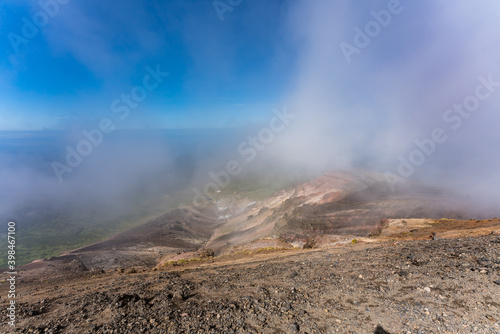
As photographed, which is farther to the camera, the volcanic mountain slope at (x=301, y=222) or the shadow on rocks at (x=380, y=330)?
Answer: the volcanic mountain slope at (x=301, y=222)

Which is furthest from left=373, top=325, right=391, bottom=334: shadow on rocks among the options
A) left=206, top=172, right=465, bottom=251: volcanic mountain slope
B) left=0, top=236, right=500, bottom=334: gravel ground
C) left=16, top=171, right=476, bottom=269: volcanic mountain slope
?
left=206, top=172, right=465, bottom=251: volcanic mountain slope

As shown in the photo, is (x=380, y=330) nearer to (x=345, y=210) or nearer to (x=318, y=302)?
(x=318, y=302)

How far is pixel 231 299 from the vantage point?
27.4ft

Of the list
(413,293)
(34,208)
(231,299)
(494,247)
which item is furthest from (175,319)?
(34,208)

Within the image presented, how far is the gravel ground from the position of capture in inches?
254

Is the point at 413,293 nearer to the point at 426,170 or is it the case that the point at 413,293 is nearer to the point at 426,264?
the point at 426,264

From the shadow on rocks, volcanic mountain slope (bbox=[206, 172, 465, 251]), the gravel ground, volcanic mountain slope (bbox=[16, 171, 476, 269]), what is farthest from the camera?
volcanic mountain slope (bbox=[206, 172, 465, 251])

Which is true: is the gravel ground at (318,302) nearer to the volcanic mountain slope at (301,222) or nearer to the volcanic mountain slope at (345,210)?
the volcanic mountain slope at (301,222)

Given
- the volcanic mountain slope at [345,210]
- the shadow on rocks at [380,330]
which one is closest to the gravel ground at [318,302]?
the shadow on rocks at [380,330]

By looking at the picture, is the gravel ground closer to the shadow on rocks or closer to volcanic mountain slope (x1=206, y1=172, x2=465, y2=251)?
the shadow on rocks

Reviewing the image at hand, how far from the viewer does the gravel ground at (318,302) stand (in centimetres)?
645

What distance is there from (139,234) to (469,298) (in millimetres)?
50509

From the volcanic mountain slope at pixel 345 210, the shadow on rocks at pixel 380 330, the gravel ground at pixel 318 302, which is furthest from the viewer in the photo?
the volcanic mountain slope at pixel 345 210

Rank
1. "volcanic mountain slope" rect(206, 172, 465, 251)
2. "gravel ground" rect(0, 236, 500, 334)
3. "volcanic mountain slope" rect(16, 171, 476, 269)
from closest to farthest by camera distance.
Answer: "gravel ground" rect(0, 236, 500, 334), "volcanic mountain slope" rect(16, 171, 476, 269), "volcanic mountain slope" rect(206, 172, 465, 251)
